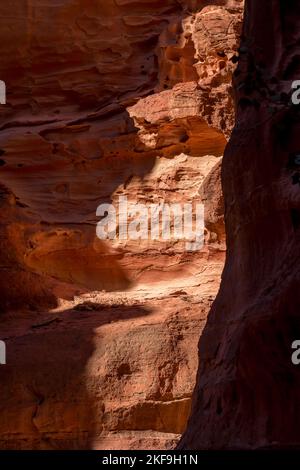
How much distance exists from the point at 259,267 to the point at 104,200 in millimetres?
11101

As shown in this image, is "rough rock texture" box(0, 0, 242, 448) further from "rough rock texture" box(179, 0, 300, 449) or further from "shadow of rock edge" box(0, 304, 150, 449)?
"rough rock texture" box(179, 0, 300, 449)

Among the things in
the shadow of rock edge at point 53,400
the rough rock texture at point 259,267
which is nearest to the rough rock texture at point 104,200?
the shadow of rock edge at point 53,400

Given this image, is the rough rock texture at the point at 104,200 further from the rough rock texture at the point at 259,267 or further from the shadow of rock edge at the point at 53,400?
the rough rock texture at the point at 259,267

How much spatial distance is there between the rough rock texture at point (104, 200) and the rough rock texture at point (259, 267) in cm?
487

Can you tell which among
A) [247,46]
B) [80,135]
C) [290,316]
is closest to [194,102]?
[80,135]

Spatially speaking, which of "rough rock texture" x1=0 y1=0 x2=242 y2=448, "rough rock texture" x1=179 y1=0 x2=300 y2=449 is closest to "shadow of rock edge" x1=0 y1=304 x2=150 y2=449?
"rough rock texture" x1=0 y1=0 x2=242 y2=448

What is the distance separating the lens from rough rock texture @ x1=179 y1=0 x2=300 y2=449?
18.6 ft

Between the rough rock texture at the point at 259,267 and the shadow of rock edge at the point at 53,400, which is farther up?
the rough rock texture at the point at 259,267

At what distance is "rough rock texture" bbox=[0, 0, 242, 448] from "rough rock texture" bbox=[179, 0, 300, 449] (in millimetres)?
4868

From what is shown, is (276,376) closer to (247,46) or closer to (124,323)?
(247,46)

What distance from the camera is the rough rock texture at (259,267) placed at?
566 centimetres

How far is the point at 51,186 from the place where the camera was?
17.5 meters
